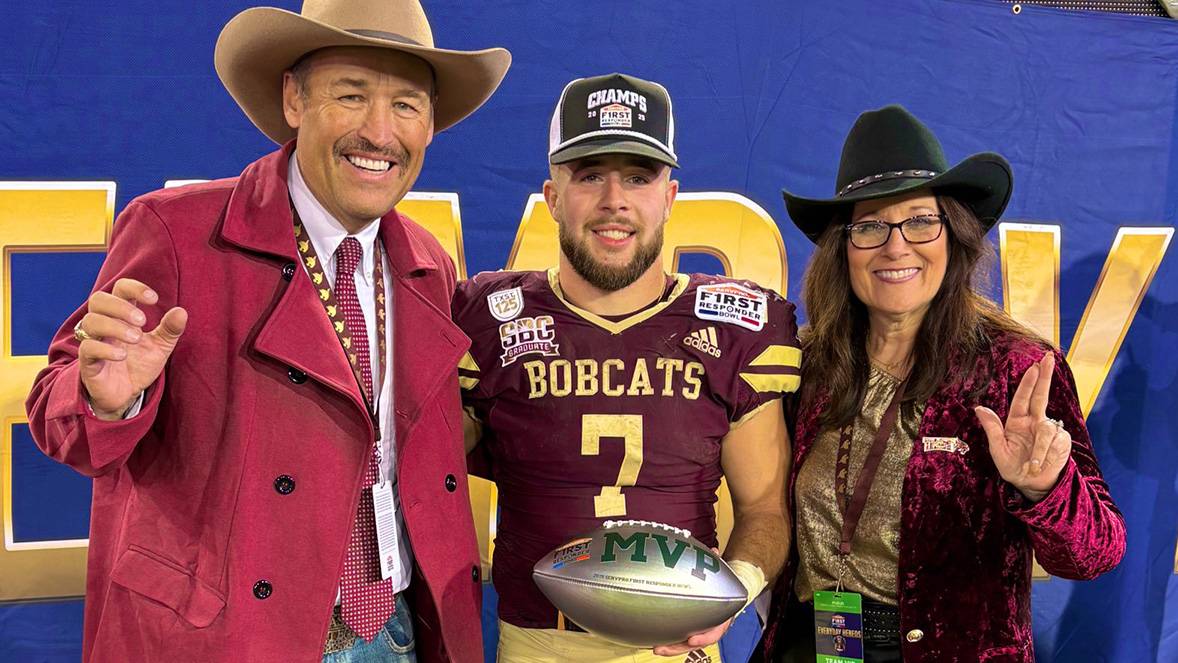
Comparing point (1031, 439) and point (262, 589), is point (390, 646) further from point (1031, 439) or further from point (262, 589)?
point (1031, 439)

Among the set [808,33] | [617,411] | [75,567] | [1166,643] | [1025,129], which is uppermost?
[808,33]

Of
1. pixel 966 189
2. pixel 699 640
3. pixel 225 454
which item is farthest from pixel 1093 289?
pixel 225 454

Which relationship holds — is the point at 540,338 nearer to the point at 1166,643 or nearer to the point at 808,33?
the point at 808,33

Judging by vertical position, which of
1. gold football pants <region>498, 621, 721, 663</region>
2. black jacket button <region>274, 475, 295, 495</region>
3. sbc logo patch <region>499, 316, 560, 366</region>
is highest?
sbc logo patch <region>499, 316, 560, 366</region>

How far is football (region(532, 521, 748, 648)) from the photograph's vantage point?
66.2 inches

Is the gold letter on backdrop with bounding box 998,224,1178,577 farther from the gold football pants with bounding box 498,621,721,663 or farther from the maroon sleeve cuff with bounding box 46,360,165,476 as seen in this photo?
the maroon sleeve cuff with bounding box 46,360,165,476

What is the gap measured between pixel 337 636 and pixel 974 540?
51.6 inches

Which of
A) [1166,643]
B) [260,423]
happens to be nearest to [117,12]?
[260,423]

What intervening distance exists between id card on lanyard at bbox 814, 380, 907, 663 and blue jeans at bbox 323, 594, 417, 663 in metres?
0.88

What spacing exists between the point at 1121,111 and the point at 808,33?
1236 millimetres

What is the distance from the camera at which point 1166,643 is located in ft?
10.9

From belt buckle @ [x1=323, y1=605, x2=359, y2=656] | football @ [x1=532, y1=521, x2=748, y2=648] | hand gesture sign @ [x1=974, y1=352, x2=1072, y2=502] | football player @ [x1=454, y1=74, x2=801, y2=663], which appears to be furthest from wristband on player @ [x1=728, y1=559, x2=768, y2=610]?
belt buckle @ [x1=323, y1=605, x2=359, y2=656]

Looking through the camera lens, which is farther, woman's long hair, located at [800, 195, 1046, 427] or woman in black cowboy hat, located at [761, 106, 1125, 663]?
woman's long hair, located at [800, 195, 1046, 427]

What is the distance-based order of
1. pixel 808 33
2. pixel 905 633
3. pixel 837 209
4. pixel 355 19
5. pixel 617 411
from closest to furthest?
pixel 355 19 < pixel 905 633 < pixel 617 411 < pixel 837 209 < pixel 808 33
